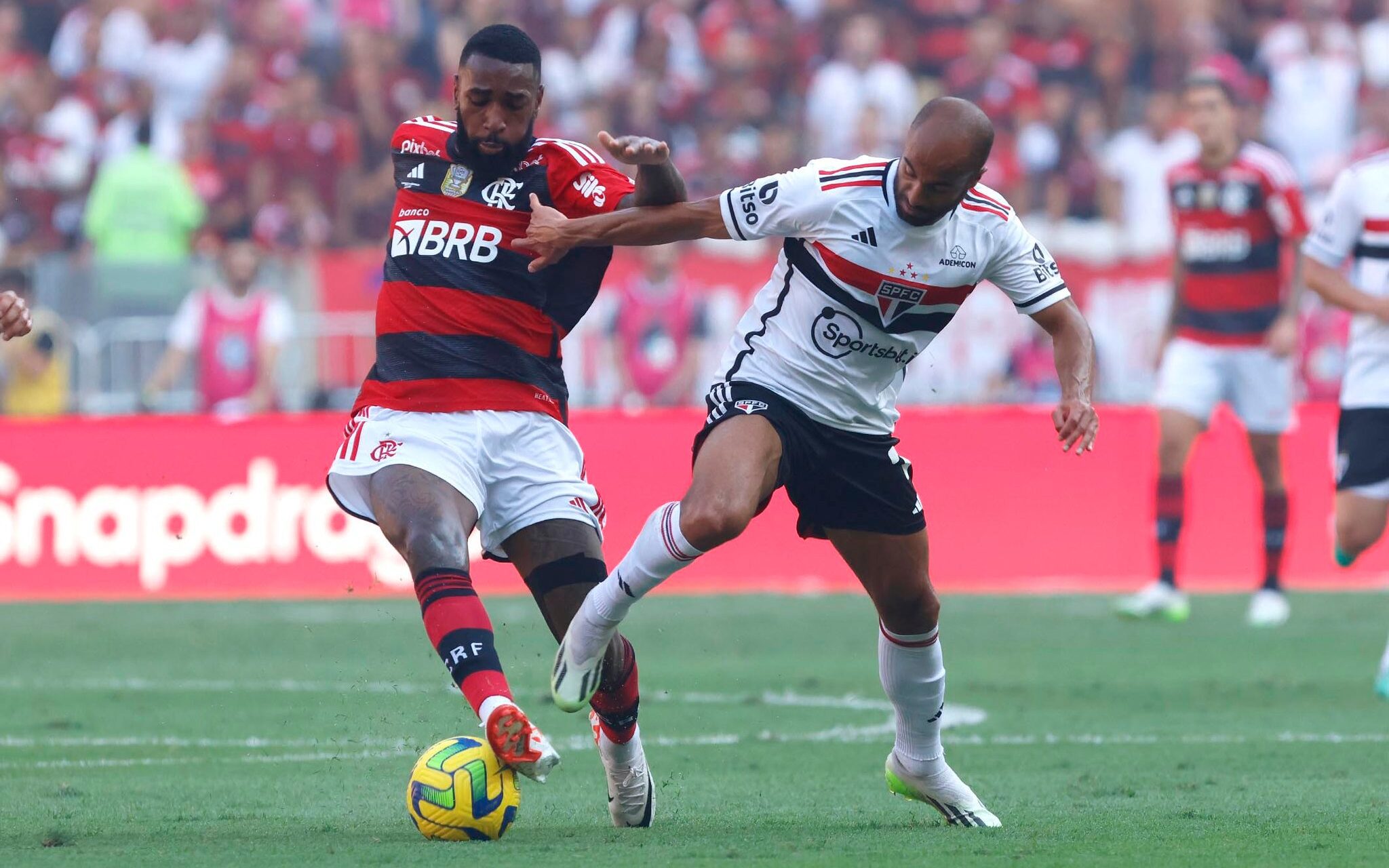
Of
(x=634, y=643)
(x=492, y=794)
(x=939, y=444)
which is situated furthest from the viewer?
(x=939, y=444)

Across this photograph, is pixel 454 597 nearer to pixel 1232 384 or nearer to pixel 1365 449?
pixel 1365 449

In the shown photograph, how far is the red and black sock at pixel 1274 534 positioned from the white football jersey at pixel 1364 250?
10.3 ft

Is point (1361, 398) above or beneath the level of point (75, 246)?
above

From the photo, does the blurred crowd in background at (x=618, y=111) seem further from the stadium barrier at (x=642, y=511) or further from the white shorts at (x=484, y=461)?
the white shorts at (x=484, y=461)

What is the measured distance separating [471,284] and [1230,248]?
7.65m

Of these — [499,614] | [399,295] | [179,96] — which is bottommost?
[499,614]

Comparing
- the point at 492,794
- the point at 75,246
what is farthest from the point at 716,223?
the point at 75,246

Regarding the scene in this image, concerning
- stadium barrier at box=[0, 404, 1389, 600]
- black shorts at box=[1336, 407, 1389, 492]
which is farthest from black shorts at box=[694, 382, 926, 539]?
stadium barrier at box=[0, 404, 1389, 600]

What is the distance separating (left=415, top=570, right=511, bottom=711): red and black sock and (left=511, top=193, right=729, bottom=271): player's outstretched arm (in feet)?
3.20

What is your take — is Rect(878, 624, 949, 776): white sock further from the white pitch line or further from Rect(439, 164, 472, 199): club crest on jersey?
Rect(439, 164, 472, 199): club crest on jersey

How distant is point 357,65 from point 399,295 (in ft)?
42.7

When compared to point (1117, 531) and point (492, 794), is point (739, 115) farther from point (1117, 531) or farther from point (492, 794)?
point (492, 794)

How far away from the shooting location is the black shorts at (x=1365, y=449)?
30.6ft

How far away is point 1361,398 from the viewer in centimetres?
946
